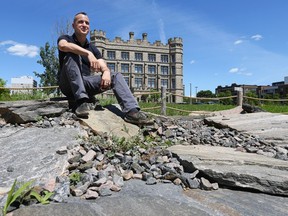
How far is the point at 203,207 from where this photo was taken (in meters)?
1.75

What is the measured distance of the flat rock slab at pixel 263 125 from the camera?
4.08 meters

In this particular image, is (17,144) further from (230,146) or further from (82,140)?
(230,146)

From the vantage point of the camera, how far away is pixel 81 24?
12.4 ft

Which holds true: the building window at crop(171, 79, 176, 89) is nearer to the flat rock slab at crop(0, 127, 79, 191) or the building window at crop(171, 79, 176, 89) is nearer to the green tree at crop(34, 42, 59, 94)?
the green tree at crop(34, 42, 59, 94)

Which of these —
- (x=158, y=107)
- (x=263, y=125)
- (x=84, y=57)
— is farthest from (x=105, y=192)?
(x=158, y=107)

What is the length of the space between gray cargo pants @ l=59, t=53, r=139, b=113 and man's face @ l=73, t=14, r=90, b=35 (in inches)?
16.9

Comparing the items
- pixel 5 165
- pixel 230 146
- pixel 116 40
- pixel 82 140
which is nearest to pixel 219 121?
pixel 230 146

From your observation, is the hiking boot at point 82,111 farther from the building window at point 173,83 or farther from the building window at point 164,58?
the building window at point 164,58

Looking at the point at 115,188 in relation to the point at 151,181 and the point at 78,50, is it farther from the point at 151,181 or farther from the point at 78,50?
the point at 78,50

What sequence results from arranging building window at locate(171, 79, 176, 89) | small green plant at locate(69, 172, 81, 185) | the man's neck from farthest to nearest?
building window at locate(171, 79, 176, 89) → the man's neck → small green plant at locate(69, 172, 81, 185)

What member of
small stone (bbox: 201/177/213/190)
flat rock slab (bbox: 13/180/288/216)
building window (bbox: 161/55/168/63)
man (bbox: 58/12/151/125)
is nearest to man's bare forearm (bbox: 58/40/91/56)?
man (bbox: 58/12/151/125)

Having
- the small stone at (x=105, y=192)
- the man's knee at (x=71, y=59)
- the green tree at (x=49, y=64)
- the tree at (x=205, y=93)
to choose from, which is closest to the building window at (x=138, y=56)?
the tree at (x=205, y=93)

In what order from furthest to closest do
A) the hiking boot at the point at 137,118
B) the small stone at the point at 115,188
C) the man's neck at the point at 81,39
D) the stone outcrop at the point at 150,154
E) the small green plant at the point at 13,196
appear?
the man's neck at the point at 81,39
the hiking boot at the point at 137,118
the stone outcrop at the point at 150,154
the small stone at the point at 115,188
the small green plant at the point at 13,196

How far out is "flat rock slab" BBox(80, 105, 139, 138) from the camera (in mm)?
3388
